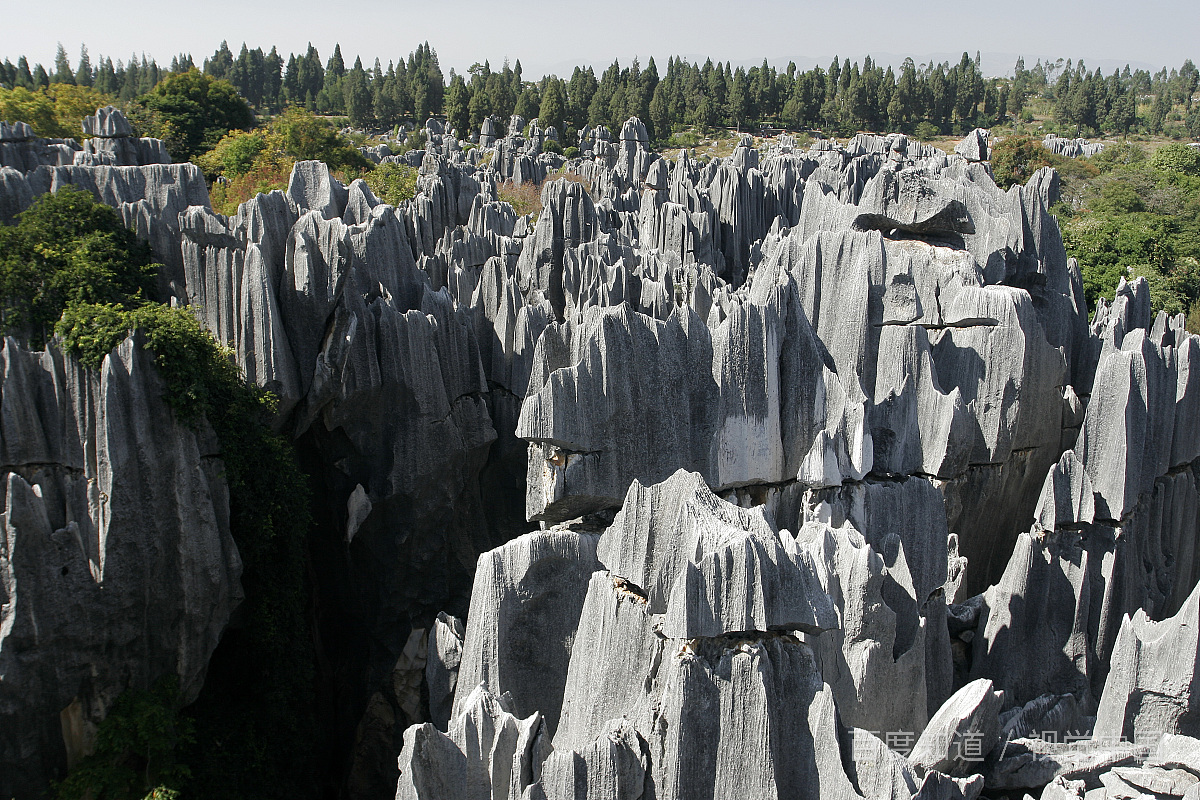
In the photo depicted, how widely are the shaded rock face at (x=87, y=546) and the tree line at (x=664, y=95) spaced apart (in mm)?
66877

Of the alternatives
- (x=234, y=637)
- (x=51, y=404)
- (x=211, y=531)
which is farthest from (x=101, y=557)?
(x=234, y=637)

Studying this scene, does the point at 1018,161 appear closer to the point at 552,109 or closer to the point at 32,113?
the point at 552,109

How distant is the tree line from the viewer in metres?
80.9

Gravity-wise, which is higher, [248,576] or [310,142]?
[310,142]

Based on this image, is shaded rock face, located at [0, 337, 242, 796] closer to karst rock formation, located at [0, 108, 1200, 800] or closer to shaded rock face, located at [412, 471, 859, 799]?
karst rock formation, located at [0, 108, 1200, 800]

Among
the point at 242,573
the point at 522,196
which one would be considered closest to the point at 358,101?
the point at 522,196

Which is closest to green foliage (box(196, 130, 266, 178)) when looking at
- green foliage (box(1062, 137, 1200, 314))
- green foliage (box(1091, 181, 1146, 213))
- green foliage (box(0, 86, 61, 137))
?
green foliage (box(0, 86, 61, 137))

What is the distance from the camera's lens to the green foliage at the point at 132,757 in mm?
10180

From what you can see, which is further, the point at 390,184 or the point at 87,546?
the point at 390,184

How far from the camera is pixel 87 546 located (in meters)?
10.4

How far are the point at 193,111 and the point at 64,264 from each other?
1348 inches

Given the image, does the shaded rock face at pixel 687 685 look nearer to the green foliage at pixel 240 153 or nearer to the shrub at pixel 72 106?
the green foliage at pixel 240 153

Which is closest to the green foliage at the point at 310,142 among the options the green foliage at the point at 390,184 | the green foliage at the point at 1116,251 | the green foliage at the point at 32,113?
the green foliage at the point at 390,184

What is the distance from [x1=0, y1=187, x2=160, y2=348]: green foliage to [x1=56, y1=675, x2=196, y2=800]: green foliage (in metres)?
5.44
